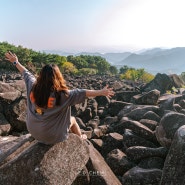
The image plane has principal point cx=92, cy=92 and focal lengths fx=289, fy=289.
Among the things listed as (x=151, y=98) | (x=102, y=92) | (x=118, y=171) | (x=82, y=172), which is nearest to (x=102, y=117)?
(x=151, y=98)

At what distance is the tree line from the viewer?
8310 centimetres

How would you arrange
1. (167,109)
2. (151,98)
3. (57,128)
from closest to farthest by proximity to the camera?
1. (57,128)
2. (167,109)
3. (151,98)

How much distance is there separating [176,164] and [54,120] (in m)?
2.89

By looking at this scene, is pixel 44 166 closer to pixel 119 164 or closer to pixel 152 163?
pixel 119 164

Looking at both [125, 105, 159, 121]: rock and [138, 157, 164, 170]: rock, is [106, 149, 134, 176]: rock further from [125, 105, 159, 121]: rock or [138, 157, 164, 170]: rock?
[125, 105, 159, 121]: rock

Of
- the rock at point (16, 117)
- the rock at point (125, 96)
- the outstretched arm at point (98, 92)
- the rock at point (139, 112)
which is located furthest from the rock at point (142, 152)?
the rock at point (125, 96)

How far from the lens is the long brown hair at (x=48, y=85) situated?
5.80 m

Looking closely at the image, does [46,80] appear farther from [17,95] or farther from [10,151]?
[17,95]

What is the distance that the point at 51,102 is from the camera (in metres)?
5.89

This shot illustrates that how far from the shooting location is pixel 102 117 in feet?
60.5

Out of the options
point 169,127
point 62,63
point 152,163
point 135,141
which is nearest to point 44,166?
point 152,163

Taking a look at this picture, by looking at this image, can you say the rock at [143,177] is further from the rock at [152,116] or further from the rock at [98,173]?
the rock at [152,116]

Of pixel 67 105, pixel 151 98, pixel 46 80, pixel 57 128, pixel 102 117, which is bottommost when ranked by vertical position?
pixel 102 117

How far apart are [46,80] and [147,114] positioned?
7581mm
